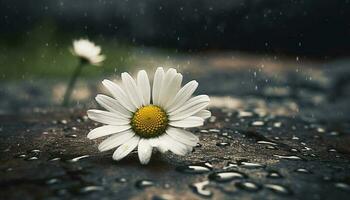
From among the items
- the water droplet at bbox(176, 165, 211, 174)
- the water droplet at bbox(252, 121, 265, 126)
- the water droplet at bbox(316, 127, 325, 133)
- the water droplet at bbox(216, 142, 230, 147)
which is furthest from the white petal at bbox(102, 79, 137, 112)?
the water droplet at bbox(316, 127, 325, 133)

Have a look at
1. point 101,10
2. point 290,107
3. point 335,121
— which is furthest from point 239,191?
point 101,10

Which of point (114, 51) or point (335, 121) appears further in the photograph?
point (114, 51)

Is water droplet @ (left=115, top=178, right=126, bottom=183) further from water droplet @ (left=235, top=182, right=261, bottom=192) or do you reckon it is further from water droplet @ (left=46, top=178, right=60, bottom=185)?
water droplet @ (left=235, top=182, right=261, bottom=192)

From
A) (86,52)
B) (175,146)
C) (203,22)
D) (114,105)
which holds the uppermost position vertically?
(203,22)

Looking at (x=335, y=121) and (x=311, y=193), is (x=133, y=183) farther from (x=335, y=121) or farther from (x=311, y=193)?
(x=335, y=121)

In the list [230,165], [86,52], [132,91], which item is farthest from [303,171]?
[86,52]

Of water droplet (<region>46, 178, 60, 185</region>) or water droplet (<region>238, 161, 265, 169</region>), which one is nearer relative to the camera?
water droplet (<region>46, 178, 60, 185</region>)

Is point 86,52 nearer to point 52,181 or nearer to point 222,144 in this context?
point 222,144
